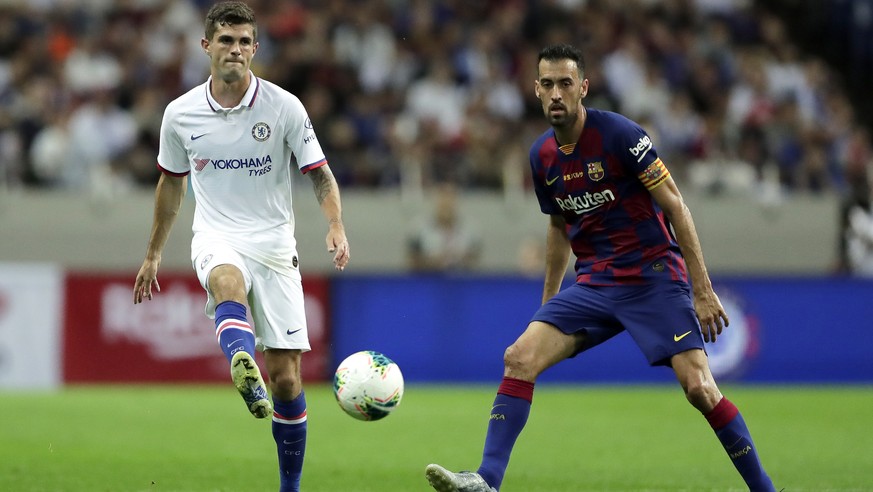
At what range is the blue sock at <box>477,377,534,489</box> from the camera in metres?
6.81

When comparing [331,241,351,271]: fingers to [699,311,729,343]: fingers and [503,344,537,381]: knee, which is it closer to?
[503,344,537,381]: knee

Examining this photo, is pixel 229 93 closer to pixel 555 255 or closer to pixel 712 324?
pixel 555 255

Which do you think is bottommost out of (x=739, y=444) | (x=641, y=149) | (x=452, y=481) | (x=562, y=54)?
(x=452, y=481)

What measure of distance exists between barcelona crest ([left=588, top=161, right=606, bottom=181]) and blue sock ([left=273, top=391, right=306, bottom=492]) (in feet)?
6.52

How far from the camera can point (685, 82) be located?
70.1ft

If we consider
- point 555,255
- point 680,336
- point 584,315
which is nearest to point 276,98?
point 555,255

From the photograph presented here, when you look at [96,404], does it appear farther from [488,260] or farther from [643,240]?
[643,240]

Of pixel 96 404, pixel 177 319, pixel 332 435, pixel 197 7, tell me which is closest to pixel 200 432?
pixel 332 435

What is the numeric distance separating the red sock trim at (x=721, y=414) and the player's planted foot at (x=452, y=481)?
4.08 feet

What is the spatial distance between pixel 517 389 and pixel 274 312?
137 cm

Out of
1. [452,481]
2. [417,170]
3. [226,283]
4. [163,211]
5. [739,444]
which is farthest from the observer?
[417,170]

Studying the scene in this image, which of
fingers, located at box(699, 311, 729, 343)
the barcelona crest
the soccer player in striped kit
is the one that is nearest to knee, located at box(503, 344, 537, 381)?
the soccer player in striped kit

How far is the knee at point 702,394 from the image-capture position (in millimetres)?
6801

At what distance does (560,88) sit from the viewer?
7.00 meters
